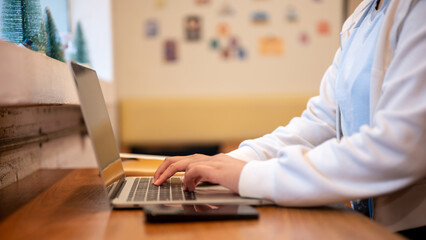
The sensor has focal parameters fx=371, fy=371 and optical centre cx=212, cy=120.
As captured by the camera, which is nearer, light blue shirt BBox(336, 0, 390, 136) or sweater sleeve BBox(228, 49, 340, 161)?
light blue shirt BBox(336, 0, 390, 136)

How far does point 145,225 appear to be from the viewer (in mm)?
539

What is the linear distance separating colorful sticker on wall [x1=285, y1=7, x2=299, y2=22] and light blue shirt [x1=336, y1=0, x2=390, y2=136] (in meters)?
2.59

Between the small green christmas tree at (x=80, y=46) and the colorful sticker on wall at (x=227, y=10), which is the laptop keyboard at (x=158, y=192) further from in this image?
the colorful sticker on wall at (x=227, y=10)

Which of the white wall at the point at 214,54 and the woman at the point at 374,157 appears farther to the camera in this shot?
the white wall at the point at 214,54

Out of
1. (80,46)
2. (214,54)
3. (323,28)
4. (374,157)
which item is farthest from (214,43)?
(374,157)

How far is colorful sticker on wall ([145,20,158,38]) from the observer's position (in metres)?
3.32

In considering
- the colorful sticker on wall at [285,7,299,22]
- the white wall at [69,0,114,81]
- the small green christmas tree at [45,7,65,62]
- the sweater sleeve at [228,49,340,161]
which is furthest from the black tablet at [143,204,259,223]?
the colorful sticker on wall at [285,7,299,22]

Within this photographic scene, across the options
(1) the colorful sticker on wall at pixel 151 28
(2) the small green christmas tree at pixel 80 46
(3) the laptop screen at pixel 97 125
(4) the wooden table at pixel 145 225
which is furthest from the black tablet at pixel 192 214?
(1) the colorful sticker on wall at pixel 151 28

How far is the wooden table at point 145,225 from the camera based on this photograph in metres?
0.50

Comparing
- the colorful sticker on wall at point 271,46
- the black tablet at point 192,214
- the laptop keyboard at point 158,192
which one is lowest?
the laptop keyboard at point 158,192

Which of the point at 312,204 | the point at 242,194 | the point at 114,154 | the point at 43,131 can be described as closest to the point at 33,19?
the point at 43,131

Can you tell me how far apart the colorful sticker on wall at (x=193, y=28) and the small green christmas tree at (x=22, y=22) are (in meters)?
2.26

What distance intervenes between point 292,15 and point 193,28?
917 millimetres

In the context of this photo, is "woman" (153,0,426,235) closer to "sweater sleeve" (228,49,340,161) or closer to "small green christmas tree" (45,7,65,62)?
"sweater sleeve" (228,49,340,161)
